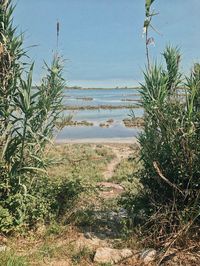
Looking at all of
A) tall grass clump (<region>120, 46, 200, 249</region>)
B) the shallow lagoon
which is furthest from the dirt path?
the shallow lagoon

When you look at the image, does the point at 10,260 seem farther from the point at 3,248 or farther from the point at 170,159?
the point at 170,159

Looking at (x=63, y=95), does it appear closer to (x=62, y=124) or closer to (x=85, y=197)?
(x=62, y=124)

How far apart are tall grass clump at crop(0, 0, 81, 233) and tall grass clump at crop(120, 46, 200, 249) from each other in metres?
1.44

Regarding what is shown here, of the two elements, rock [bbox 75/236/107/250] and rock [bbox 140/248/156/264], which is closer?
rock [bbox 140/248/156/264]

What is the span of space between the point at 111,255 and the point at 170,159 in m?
1.45

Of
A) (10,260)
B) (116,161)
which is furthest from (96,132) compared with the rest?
(10,260)

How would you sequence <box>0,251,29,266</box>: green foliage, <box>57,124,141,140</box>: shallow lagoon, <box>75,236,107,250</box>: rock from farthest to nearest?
1. <box>57,124,141,140</box>: shallow lagoon
2. <box>75,236,107,250</box>: rock
3. <box>0,251,29,266</box>: green foliage

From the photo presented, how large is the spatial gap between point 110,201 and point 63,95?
2.66 metres

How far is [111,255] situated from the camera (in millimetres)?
5250

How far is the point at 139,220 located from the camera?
6109 millimetres

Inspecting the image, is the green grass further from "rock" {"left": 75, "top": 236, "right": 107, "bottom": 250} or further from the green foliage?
the green foliage

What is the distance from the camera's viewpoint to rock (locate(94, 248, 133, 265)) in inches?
204

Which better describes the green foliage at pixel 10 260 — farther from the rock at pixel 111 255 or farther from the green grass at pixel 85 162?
the green grass at pixel 85 162

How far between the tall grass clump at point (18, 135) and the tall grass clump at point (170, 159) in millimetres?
1442
